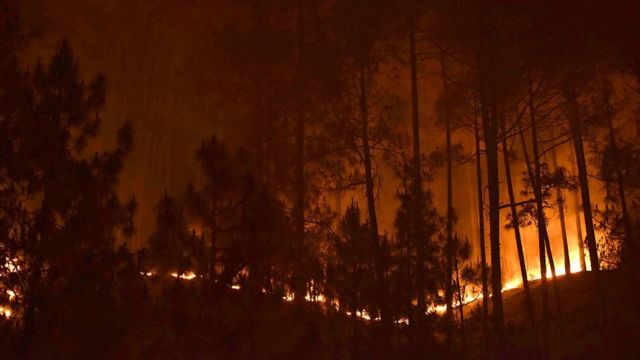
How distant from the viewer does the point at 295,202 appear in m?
15.7

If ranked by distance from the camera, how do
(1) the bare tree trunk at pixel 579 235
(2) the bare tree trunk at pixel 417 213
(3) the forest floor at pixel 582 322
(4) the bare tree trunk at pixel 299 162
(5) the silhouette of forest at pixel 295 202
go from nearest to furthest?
(5) the silhouette of forest at pixel 295 202 < (3) the forest floor at pixel 582 322 < (2) the bare tree trunk at pixel 417 213 < (4) the bare tree trunk at pixel 299 162 < (1) the bare tree trunk at pixel 579 235

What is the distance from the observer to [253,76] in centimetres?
1767

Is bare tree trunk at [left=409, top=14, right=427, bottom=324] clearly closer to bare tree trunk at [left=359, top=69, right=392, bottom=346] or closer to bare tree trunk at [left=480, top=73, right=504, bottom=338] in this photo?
bare tree trunk at [left=359, top=69, right=392, bottom=346]

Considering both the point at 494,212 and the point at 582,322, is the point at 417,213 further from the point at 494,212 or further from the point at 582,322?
the point at 582,322

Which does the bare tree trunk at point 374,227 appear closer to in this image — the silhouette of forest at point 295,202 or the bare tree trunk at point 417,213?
the silhouette of forest at point 295,202

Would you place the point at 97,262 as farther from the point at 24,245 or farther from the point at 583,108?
the point at 583,108

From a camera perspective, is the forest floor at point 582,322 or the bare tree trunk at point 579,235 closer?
the forest floor at point 582,322

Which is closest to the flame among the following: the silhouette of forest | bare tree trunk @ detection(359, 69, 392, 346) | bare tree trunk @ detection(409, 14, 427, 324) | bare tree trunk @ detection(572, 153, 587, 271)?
the silhouette of forest

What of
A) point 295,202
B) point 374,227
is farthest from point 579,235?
point 374,227

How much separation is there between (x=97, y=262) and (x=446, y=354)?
6.22 m

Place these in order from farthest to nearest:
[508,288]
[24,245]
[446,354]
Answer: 1. [508,288]
2. [446,354]
3. [24,245]

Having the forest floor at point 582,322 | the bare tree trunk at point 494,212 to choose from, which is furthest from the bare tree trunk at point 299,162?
the forest floor at point 582,322

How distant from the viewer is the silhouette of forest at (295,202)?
26.6ft

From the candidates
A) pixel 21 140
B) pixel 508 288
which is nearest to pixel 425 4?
pixel 21 140
